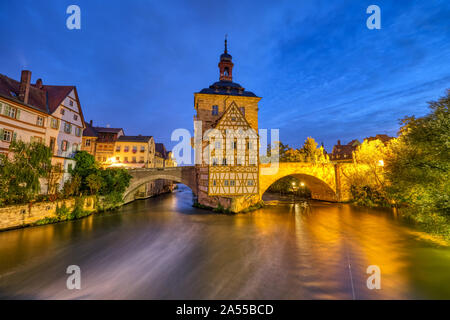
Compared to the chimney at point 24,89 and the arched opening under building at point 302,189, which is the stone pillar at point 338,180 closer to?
the arched opening under building at point 302,189

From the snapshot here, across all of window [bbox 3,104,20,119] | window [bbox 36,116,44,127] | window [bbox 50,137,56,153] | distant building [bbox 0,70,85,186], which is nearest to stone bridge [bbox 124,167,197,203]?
distant building [bbox 0,70,85,186]

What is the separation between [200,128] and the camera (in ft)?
71.1

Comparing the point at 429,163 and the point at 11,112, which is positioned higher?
the point at 11,112

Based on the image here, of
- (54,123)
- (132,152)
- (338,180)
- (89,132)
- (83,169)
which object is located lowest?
(338,180)

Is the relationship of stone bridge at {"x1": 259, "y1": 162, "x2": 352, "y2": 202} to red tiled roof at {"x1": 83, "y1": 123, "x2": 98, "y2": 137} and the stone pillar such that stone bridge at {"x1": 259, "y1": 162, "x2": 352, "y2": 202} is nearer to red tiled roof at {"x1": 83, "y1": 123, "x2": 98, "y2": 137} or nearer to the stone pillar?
the stone pillar

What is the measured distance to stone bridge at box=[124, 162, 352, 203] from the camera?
22.9 m

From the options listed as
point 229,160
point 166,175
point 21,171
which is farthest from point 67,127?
point 229,160

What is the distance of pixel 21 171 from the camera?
1246 cm

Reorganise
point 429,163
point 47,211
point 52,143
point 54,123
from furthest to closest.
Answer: point 54,123, point 52,143, point 47,211, point 429,163

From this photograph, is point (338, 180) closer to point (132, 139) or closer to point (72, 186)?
point (72, 186)

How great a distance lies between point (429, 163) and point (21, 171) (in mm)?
23565

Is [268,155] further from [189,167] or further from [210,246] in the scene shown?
[210,246]

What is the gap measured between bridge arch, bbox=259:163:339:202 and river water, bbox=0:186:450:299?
24.1ft

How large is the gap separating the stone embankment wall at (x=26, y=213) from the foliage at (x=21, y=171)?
56cm
